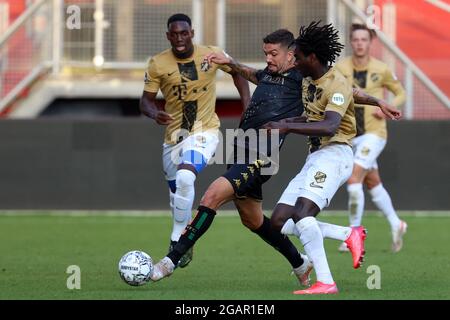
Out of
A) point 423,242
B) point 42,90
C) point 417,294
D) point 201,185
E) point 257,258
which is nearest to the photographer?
point 417,294

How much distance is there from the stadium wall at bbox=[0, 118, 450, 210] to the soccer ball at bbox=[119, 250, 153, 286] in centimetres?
930

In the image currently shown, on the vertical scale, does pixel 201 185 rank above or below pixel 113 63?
below

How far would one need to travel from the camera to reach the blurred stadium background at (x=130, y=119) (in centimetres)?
1698

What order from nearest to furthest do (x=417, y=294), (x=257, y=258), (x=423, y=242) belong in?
(x=417, y=294)
(x=257, y=258)
(x=423, y=242)

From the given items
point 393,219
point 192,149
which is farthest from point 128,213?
point 192,149

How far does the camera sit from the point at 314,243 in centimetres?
959

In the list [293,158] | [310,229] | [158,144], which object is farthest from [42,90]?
[310,229]

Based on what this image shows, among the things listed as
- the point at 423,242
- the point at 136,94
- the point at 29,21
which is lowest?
the point at 423,242

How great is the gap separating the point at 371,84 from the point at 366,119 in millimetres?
451

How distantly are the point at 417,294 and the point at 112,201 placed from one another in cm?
1024

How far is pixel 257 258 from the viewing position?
13.0 metres

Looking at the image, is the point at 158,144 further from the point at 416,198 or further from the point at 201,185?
the point at 416,198

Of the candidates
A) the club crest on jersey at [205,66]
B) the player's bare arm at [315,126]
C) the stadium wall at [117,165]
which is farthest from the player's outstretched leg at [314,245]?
the stadium wall at [117,165]

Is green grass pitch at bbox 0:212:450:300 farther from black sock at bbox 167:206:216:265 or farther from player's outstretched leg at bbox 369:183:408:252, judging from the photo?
black sock at bbox 167:206:216:265
